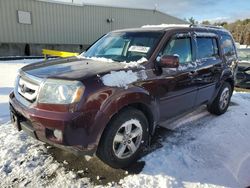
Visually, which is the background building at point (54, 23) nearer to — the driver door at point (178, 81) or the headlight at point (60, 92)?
the driver door at point (178, 81)

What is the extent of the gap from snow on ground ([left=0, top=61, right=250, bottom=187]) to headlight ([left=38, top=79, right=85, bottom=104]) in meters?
0.99

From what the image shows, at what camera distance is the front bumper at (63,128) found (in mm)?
2629

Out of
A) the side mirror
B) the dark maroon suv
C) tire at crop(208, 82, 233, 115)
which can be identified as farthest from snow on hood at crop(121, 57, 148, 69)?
tire at crop(208, 82, 233, 115)

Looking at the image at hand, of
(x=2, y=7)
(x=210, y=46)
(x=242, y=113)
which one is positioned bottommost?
(x=242, y=113)

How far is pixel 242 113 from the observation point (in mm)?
5715

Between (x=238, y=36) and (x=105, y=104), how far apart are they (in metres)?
40.6

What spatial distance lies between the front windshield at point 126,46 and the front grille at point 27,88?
121 centimetres

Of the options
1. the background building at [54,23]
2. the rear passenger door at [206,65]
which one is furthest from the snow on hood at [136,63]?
the background building at [54,23]

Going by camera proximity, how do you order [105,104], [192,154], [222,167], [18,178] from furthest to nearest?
[192,154], [222,167], [18,178], [105,104]

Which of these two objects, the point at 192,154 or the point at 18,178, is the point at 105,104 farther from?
the point at 192,154

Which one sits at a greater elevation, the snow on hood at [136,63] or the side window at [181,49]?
the side window at [181,49]

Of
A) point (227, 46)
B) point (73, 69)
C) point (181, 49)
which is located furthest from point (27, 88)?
point (227, 46)

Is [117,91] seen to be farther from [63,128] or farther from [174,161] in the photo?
[174,161]

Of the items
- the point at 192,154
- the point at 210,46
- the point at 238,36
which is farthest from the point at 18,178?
the point at 238,36
